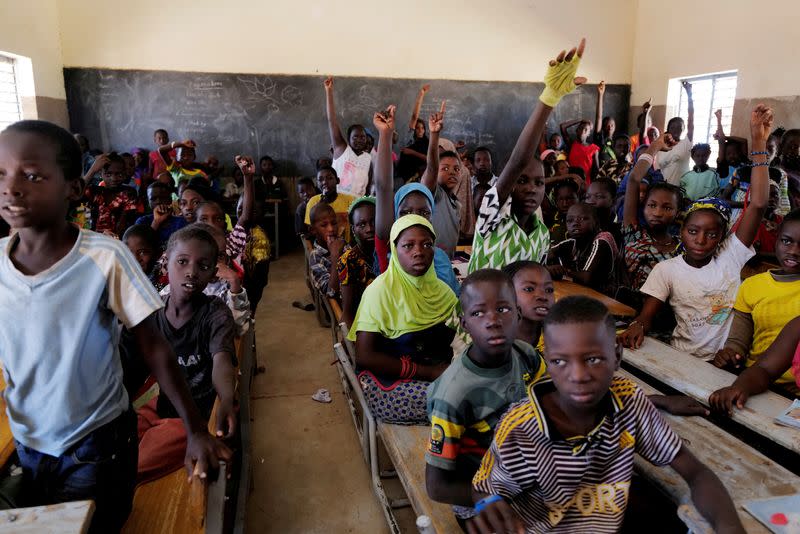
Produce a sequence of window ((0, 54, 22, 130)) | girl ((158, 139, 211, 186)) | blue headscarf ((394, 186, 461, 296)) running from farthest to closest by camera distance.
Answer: girl ((158, 139, 211, 186)), window ((0, 54, 22, 130)), blue headscarf ((394, 186, 461, 296))

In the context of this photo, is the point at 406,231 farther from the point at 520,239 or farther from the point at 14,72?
the point at 14,72

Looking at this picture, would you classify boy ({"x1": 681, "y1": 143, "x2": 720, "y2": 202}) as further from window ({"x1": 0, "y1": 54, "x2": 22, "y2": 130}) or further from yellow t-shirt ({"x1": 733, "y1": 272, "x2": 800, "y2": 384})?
window ({"x1": 0, "y1": 54, "x2": 22, "y2": 130})

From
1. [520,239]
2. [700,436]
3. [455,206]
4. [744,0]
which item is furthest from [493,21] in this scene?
[700,436]

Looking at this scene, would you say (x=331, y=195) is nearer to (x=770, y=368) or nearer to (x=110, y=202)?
(x=110, y=202)

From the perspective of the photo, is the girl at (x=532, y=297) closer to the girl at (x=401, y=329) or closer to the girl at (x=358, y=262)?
the girl at (x=401, y=329)

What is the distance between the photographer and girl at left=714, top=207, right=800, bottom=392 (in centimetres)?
194

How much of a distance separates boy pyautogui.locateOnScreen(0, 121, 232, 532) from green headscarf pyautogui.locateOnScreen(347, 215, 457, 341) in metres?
0.92

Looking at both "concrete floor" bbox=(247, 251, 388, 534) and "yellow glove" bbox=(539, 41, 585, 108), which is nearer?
"yellow glove" bbox=(539, 41, 585, 108)

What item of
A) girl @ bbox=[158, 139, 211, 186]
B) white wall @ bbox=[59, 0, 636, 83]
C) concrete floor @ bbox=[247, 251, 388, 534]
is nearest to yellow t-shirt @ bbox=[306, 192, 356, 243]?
concrete floor @ bbox=[247, 251, 388, 534]

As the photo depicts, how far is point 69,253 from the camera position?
110 cm

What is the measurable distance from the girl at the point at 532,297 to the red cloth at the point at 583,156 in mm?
6591

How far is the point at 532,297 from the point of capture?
73.5 inches

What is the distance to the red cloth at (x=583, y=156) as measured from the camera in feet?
26.3

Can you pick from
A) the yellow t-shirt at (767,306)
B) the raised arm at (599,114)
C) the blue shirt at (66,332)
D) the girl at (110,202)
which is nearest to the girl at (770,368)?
the yellow t-shirt at (767,306)
